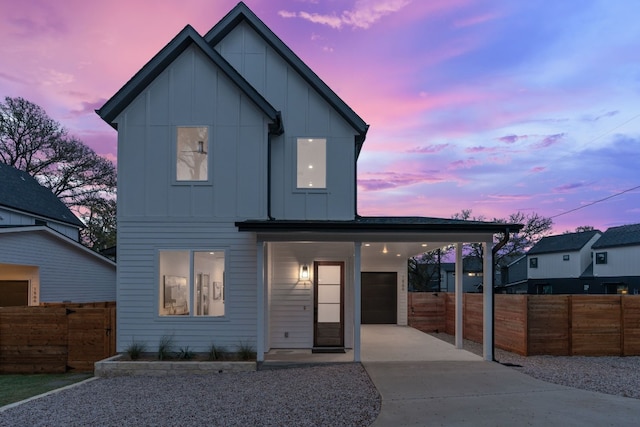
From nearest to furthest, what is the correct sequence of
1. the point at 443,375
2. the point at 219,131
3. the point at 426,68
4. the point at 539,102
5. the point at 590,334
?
the point at 443,375
the point at 219,131
the point at 590,334
the point at 426,68
the point at 539,102

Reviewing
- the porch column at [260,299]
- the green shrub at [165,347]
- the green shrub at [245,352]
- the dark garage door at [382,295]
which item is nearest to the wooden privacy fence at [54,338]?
the green shrub at [165,347]

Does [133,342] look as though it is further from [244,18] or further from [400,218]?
[244,18]

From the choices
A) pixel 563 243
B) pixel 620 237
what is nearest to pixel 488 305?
pixel 620 237

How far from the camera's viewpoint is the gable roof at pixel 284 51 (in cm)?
1127

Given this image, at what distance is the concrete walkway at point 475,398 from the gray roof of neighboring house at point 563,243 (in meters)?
31.2

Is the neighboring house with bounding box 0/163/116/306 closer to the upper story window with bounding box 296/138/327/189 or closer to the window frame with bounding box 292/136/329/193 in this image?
the window frame with bounding box 292/136/329/193

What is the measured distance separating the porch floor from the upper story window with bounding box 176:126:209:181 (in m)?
4.63

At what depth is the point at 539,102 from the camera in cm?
2009

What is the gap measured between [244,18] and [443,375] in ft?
32.3

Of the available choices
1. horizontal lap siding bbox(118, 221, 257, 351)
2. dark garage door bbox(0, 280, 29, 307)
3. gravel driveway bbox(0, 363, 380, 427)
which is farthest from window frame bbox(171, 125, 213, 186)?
dark garage door bbox(0, 280, 29, 307)

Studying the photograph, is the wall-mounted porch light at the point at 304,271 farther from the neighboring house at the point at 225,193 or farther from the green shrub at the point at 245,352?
the green shrub at the point at 245,352

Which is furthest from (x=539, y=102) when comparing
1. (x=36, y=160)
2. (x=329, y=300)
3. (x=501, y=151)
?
(x=36, y=160)

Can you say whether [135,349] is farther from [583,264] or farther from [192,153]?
[583,264]

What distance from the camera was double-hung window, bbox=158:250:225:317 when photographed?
10.2 meters
